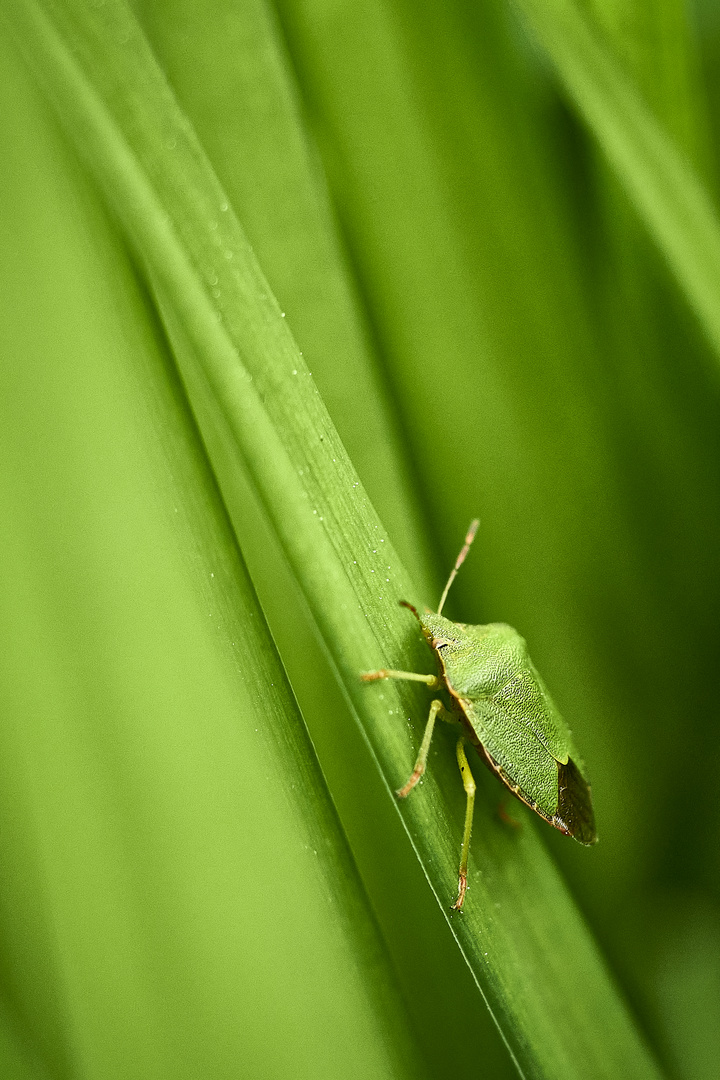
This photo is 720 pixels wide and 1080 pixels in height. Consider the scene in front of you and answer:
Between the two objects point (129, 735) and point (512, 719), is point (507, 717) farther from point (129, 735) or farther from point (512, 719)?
point (129, 735)

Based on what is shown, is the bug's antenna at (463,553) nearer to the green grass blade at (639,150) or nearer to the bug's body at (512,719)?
the bug's body at (512,719)

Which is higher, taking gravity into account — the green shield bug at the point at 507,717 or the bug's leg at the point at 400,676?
the bug's leg at the point at 400,676

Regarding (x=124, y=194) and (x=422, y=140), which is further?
(x=422, y=140)

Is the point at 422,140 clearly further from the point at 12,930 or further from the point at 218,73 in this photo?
the point at 12,930

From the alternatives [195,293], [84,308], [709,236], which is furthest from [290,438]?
[709,236]

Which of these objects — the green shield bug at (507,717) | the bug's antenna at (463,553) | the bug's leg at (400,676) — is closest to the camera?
the bug's leg at (400,676)

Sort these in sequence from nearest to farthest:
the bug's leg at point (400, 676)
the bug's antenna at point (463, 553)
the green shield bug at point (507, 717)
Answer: the bug's leg at point (400, 676) < the green shield bug at point (507, 717) < the bug's antenna at point (463, 553)

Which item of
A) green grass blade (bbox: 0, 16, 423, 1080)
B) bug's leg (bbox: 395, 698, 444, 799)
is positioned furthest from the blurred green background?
bug's leg (bbox: 395, 698, 444, 799)

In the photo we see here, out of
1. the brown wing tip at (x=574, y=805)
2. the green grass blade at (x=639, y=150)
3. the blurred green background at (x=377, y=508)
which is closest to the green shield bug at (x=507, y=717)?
the brown wing tip at (x=574, y=805)
